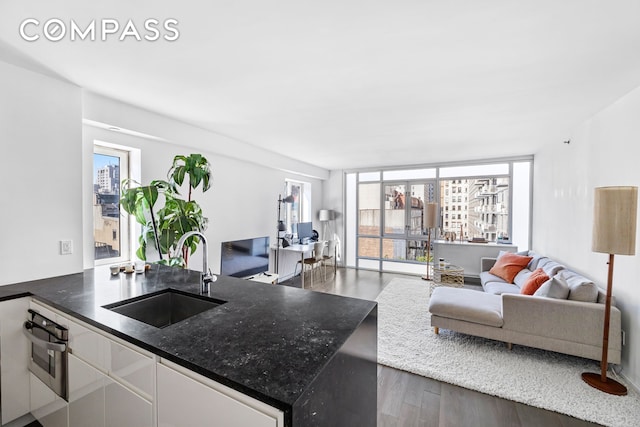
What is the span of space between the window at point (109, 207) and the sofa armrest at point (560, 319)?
4.03 metres

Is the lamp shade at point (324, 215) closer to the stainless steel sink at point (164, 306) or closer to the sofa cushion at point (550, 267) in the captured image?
the sofa cushion at point (550, 267)

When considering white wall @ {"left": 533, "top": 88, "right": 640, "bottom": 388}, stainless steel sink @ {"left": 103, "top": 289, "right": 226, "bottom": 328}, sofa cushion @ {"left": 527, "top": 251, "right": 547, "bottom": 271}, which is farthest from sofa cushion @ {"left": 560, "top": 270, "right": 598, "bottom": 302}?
stainless steel sink @ {"left": 103, "top": 289, "right": 226, "bottom": 328}

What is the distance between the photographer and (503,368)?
243 centimetres

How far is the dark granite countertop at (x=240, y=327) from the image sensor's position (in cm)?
87

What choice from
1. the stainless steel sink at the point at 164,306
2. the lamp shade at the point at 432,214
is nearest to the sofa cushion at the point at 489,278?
the lamp shade at the point at 432,214

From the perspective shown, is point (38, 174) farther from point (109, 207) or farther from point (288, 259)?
point (288, 259)

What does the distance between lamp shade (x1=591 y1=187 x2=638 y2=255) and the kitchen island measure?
2.07 meters

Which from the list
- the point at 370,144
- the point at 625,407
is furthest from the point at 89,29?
the point at 625,407

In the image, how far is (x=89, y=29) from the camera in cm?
156

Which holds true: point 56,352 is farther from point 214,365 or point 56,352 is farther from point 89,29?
point 89,29

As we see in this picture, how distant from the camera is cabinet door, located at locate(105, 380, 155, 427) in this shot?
41.7 inches

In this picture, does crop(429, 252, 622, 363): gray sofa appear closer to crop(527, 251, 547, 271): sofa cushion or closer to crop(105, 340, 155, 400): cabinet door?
crop(527, 251, 547, 271): sofa cushion

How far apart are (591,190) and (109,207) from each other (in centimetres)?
507

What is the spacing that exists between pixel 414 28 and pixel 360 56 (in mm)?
386
